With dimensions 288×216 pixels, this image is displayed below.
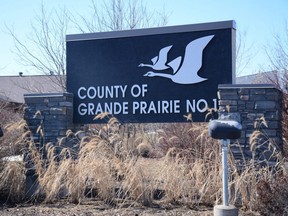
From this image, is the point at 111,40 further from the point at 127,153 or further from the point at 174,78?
the point at 127,153

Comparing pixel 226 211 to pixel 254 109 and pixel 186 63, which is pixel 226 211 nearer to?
pixel 254 109

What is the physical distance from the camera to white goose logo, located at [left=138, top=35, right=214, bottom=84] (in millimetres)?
9000

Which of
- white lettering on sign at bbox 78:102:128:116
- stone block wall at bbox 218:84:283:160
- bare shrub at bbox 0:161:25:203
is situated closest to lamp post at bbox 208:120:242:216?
stone block wall at bbox 218:84:283:160

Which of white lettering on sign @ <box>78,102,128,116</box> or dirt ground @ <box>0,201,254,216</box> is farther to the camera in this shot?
white lettering on sign @ <box>78,102,128,116</box>

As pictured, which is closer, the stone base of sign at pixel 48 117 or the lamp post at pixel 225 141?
the lamp post at pixel 225 141

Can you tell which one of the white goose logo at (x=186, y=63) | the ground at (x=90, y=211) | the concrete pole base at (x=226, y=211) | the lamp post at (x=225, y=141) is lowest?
the ground at (x=90, y=211)

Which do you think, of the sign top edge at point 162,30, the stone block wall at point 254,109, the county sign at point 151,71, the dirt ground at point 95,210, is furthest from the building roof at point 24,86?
the stone block wall at point 254,109

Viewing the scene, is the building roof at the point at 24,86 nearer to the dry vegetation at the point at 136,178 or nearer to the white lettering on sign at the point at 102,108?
the white lettering on sign at the point at 102,108

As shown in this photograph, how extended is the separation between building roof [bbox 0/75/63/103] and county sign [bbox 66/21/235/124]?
7.73 metres

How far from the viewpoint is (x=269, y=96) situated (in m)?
7.96

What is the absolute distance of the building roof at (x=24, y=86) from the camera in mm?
19180

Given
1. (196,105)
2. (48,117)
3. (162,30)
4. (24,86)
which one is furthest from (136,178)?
(24,86)

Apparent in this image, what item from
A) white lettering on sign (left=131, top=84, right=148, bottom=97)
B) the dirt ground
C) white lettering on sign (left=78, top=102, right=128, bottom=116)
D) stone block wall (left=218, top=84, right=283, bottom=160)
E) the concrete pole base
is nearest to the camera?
the concrete pole base

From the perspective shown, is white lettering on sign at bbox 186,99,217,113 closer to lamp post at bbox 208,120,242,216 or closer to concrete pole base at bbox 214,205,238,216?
lamp post at bbox 208,120,242,216
